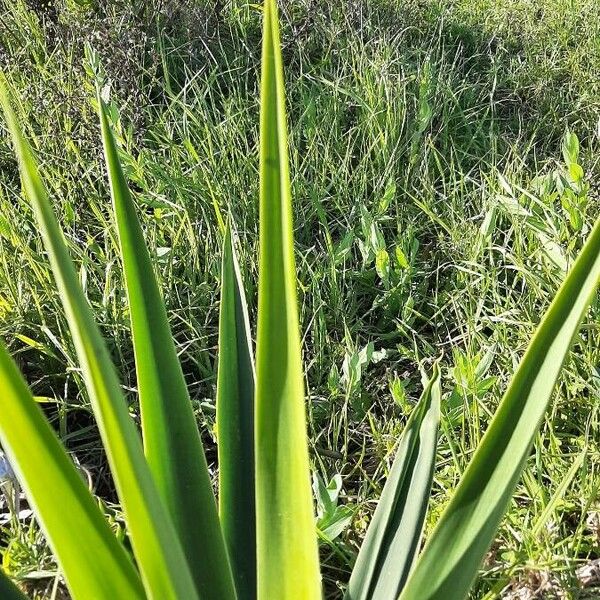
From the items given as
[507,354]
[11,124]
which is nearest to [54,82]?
[507,354]

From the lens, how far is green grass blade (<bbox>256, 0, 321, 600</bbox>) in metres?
0.47

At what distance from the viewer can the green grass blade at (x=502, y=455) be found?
0.44 metres

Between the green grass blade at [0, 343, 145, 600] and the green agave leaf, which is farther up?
the green grass blade at [0, 343, 145, 600]

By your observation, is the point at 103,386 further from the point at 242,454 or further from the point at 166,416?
the point at 242,454

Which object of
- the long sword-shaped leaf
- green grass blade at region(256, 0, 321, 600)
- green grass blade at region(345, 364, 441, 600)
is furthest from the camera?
green grass blade at region(345, 364, 441, 600)

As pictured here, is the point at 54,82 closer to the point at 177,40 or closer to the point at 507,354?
the point at 177,40

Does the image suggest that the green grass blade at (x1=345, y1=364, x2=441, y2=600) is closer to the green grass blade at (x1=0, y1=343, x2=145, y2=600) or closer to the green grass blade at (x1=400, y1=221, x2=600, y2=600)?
the green grass blade at (x1=400, y1=221, x2=600, y2=600)

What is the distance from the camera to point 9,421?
365 millimetres

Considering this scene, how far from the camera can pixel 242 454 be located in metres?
0.65

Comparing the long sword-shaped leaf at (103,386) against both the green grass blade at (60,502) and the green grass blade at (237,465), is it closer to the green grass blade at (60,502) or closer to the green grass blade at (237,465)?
the green grass blade at (60,502)

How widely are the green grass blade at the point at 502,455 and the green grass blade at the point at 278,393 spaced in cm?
10

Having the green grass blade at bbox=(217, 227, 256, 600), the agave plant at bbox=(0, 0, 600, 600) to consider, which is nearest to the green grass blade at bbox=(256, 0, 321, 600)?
the agave plant at bbox=(0, 0, 600, 600)

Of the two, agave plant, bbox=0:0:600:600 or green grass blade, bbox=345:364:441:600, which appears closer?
agave plant, bbox=0:0:600:600

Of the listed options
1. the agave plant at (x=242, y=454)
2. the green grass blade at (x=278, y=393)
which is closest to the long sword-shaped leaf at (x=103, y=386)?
the agave plant at (x=242, y=454)
